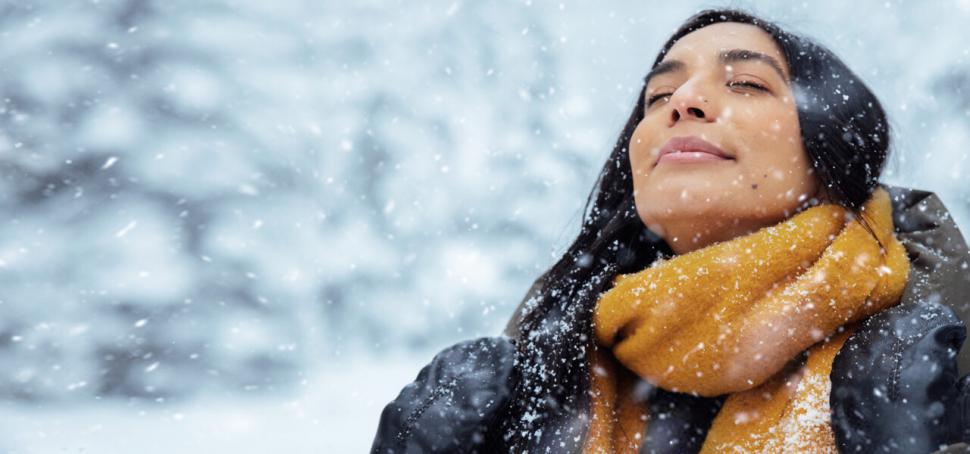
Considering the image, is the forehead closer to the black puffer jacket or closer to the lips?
the lips

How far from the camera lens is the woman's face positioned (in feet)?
4.47

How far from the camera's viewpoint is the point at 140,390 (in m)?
5.38

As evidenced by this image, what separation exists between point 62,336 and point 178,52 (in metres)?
4.92

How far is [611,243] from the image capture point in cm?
169

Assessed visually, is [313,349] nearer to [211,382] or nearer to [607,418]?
[211,382]

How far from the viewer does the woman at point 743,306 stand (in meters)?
1.13

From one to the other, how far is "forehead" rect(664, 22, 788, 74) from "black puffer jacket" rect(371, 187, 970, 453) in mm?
420

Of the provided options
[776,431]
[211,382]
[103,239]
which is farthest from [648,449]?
[103,239]

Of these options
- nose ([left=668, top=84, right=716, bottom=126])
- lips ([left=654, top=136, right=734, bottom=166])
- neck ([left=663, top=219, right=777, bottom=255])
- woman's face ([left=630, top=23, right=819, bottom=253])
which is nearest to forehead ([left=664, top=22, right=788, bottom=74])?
woman's face ([left=630, top=23, right=819, bottom=253])

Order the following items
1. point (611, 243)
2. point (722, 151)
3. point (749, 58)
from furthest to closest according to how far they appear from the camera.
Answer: point (611, 243) → point (749, 58) → point (722, 151)

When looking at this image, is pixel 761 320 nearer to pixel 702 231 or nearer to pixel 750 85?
pixel 702 231

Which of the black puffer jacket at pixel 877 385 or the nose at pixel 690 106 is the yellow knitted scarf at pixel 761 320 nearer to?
the black puffer jacket at pixel 877 385

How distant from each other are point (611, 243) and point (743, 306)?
504mm

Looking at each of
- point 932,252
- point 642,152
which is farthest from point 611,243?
point 932,252
